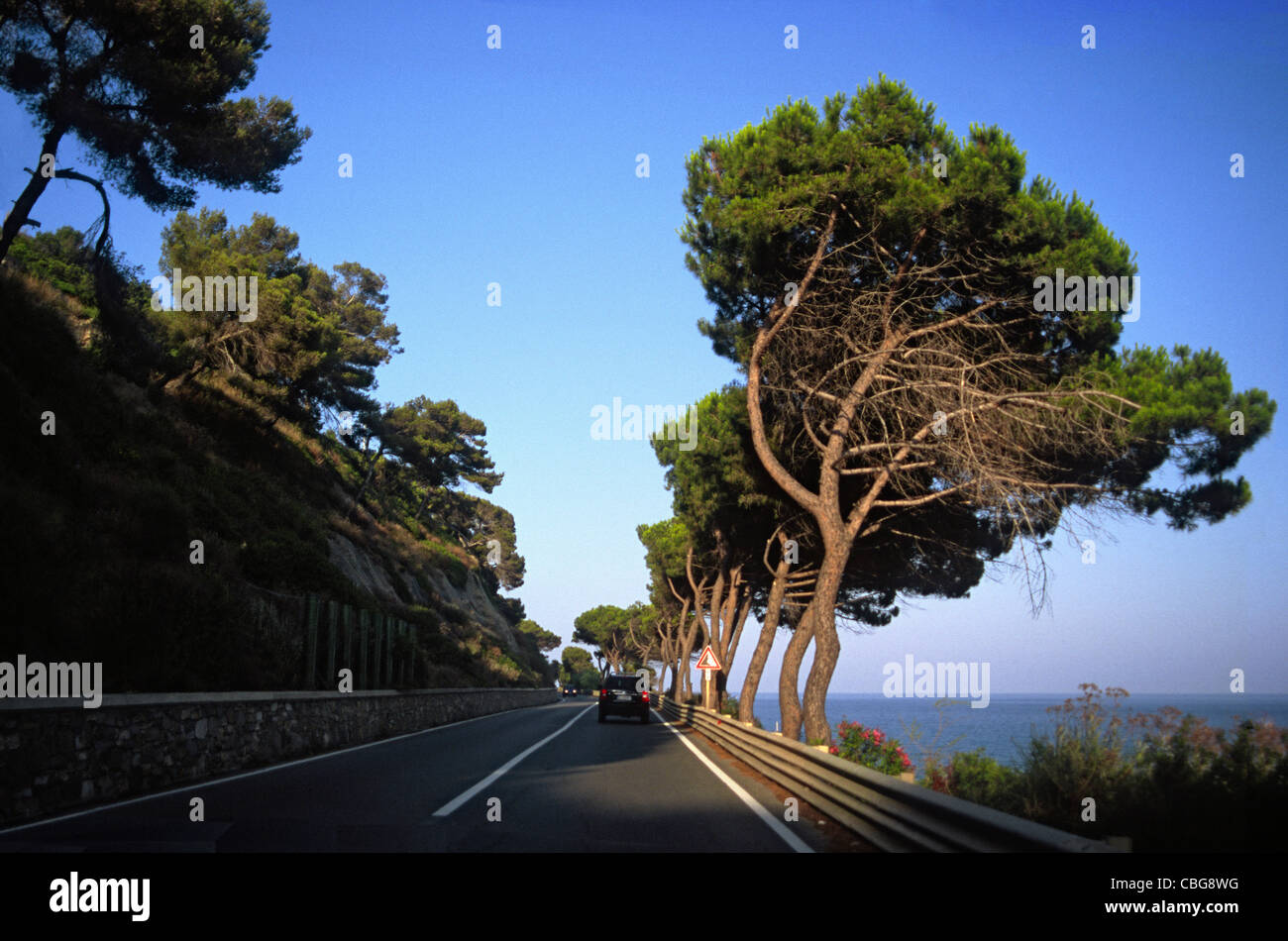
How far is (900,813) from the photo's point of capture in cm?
712

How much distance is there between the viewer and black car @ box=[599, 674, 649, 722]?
31812mm

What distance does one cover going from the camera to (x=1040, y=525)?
17.2 m

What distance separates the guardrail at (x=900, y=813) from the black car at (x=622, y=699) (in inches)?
740

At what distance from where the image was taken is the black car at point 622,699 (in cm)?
3181

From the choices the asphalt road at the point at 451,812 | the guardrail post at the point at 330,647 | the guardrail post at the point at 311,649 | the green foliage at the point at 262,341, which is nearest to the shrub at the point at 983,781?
the asphalt road at the point at 451,812

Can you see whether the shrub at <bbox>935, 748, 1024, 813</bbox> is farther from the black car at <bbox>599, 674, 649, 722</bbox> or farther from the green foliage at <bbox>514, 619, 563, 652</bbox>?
the green foliage at <bbox>514, 619, 563, 652</bbox>

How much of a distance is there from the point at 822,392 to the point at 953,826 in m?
11.7

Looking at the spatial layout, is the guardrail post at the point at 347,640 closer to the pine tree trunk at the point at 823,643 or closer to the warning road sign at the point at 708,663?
the warning road sign at the point at 708,663

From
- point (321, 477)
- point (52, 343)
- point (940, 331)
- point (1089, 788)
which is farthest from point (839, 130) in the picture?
point (321, 477)
